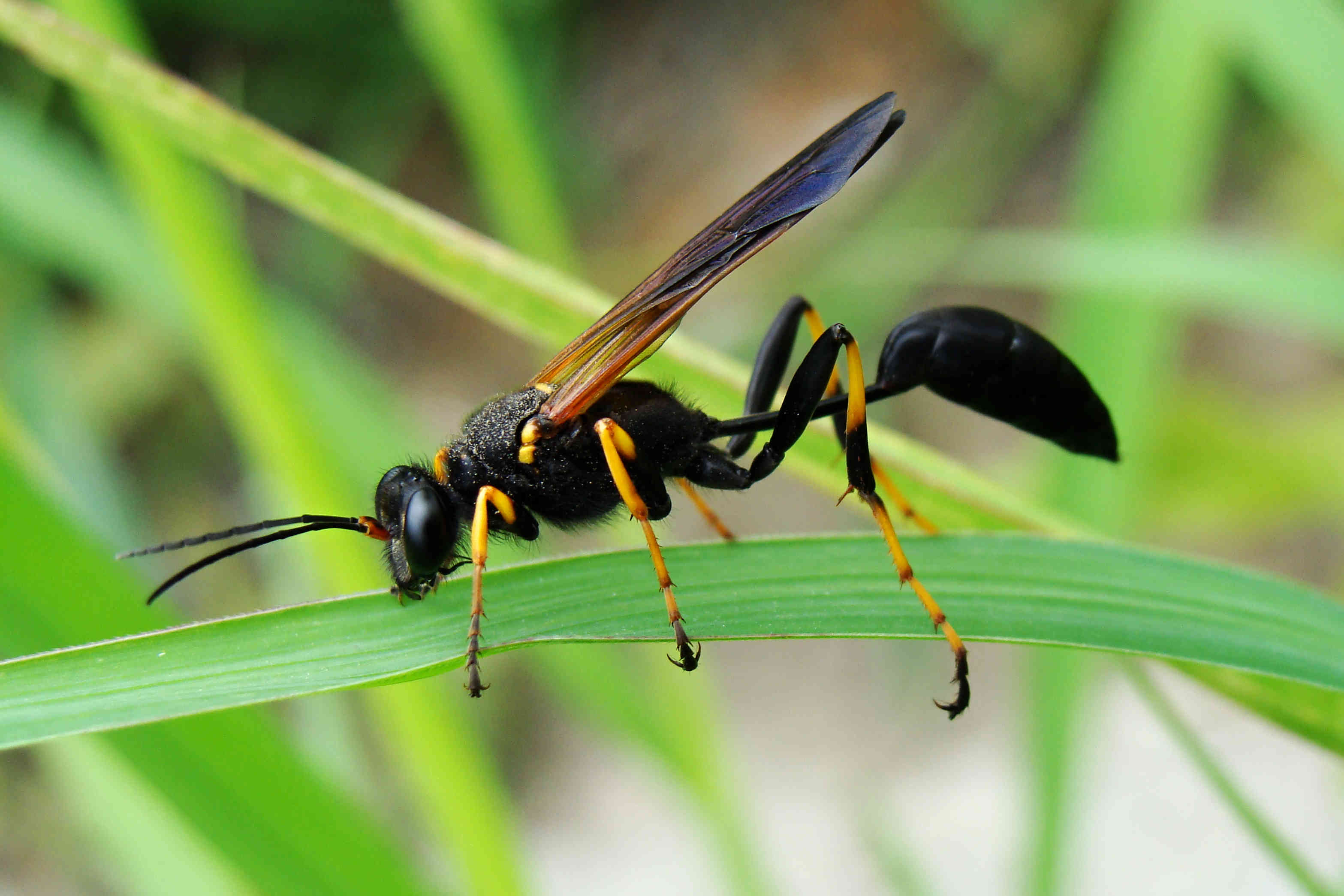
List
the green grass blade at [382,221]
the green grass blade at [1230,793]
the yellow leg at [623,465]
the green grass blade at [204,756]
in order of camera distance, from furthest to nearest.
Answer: the yellow leg at [623,465] → the green grass blade at [382,221] → the green grass blade at [1230,793] → the green grass blade at [204,756]

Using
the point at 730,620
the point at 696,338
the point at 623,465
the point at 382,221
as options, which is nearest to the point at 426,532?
the point at 623,465

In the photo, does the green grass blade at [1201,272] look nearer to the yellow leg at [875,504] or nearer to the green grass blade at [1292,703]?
the yellow leg at [875,504]

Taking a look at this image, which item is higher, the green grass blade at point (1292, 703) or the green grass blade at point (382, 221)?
the green grass blade at point (1292, 703)

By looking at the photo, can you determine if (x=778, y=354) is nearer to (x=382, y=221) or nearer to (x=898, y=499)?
(x=898, y=499)

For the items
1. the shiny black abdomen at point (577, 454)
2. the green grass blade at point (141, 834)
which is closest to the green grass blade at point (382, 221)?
the shiny black abdomen at point (577, 454)

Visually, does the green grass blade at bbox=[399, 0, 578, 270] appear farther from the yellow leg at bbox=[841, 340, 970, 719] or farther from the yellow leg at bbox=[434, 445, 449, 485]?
the yellow leg at bbox=[841, 340, 970, 719]

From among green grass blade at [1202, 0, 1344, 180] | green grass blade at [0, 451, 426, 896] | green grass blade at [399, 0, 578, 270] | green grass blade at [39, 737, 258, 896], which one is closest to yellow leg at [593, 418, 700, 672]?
Answer: green grass blade at [0, 451, 426, 896]
